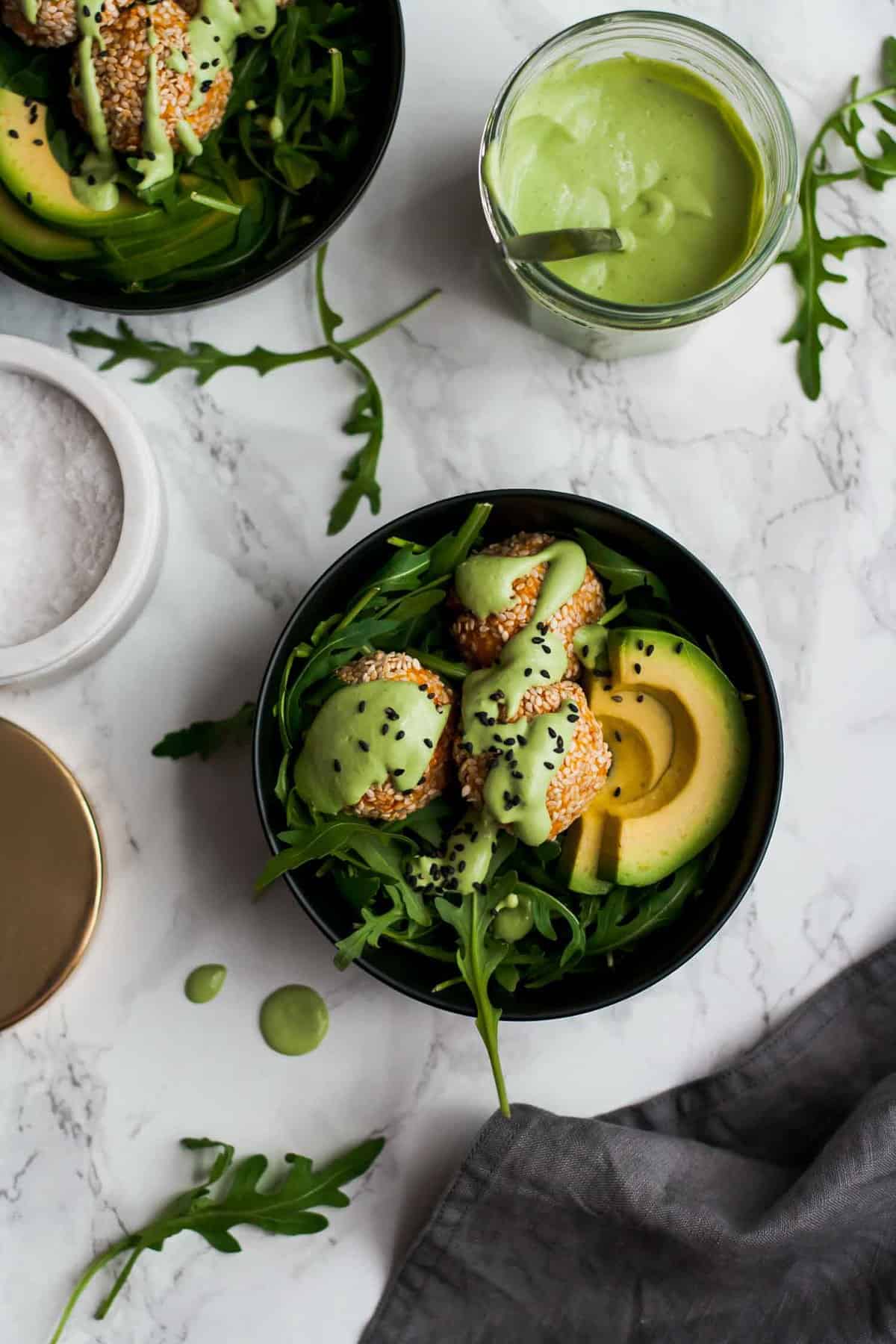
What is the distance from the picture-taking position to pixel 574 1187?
113 cm

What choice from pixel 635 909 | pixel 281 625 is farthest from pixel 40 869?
pixel 635 909

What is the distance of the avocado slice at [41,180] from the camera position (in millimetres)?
1048

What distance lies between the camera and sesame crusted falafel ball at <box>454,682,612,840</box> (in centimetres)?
94

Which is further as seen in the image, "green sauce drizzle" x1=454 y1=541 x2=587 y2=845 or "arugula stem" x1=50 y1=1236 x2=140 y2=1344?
"arugula stem" x1=50 y1=1236 x2=140 y2=1344

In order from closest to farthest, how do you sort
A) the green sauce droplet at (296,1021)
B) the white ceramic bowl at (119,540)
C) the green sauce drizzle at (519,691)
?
the green sauce drizzle at (519,691) → the white ceramic bowl at (119,540) → the green sauce droplet at (296,1021)

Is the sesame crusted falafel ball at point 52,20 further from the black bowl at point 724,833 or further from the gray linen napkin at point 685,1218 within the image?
the gray linen napkin at point 685,1218

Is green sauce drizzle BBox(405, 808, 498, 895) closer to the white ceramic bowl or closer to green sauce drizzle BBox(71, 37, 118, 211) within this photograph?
the white ceramic bowl

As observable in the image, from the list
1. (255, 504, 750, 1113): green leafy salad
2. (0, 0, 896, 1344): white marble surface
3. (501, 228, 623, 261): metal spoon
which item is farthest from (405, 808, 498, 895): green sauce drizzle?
(501, 228, 623, 261): metal spoon

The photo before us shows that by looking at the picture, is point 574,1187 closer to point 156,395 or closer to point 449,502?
point 449,502

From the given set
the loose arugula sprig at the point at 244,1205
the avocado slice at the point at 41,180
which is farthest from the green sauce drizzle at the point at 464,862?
the avocado slice at the point at 41,180

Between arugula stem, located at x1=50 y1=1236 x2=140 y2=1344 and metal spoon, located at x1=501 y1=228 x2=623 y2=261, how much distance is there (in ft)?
3.11

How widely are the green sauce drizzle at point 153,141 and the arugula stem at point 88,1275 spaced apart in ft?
3.12

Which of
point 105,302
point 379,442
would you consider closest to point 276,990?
point 379,442

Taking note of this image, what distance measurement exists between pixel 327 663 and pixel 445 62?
614 millimetres
